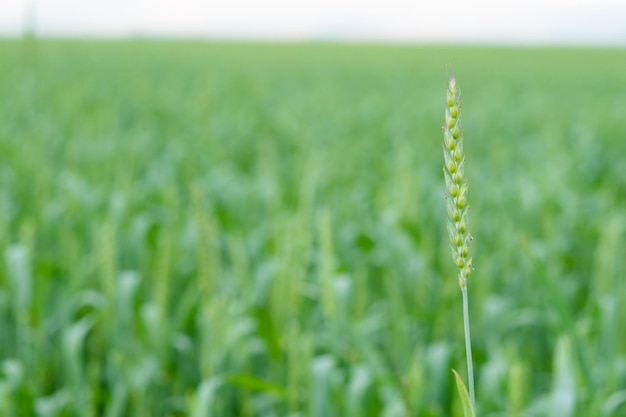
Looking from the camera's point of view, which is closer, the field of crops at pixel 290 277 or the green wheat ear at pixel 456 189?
the green wheat ear at pixel 456 189

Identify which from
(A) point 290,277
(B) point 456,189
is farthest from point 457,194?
(A) point 290,277

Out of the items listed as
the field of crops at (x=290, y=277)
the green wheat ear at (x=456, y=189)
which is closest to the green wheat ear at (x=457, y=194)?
the green wheat ear at (x=456, y=189)

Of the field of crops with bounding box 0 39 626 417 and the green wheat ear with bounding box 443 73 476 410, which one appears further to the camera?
the field of crops with bounding box 0 39 626 417

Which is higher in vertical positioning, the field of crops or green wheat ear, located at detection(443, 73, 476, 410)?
the field of crops

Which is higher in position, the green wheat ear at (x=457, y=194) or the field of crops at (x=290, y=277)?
the field of crops at (x=290, y=277)

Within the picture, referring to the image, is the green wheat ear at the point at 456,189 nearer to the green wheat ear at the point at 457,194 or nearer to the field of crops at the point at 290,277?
the green wheat ear at the point at 457,194

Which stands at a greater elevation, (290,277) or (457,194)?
(290,277)

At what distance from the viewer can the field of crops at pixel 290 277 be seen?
251 cm

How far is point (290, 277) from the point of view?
2.57 meters

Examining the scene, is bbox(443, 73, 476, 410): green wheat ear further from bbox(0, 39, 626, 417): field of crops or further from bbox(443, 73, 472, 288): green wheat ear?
bbox(0, 39, 626, 417): field of crops

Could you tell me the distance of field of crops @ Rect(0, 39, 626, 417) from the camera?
98.7 inches

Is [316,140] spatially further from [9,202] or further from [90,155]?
[9,202]

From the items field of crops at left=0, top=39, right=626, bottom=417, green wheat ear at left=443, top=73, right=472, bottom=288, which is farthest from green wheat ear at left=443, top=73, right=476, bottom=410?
field of crops at left=0, top=39, right=626, bottom=417

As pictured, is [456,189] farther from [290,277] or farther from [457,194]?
[290,277]
